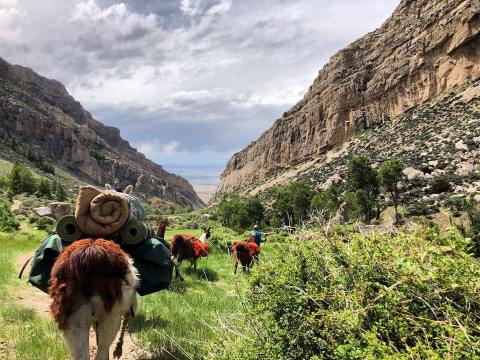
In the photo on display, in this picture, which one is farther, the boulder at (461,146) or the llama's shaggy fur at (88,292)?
the boulder at (461,146)

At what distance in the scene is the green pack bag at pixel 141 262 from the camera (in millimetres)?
4871

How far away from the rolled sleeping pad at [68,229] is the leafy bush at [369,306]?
215 centimetres

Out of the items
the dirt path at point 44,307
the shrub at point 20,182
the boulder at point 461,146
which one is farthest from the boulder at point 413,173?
the shrub at point 20,182

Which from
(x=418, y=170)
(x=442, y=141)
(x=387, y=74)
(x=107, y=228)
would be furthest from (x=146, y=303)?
(x=387, y=74)

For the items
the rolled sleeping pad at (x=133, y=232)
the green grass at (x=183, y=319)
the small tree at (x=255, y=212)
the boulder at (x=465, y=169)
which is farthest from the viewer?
the small tree at (x=255, y=212)

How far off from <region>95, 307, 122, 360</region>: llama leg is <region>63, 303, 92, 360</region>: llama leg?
286 millimetres

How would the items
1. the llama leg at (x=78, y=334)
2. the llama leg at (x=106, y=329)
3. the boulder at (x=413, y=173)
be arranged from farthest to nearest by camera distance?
the boulder at (x=413, y=173) < the llama leg at (x=106, y=329) < the llama leg at (x=78, y=334)

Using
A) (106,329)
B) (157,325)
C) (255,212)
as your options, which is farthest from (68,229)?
(255,212)

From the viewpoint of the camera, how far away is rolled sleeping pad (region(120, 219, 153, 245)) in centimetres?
498

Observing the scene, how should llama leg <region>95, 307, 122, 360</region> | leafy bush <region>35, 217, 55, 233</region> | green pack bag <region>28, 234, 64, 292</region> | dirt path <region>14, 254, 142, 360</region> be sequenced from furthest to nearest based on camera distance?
leafy bush <region>35, 217, 55, 233</region> → dirt path <region>14, 254, 142, 360</region> → green pack bag <region>28, 234, 64, 292</region> → llama leg <region>95, 307, 122, 360</region>

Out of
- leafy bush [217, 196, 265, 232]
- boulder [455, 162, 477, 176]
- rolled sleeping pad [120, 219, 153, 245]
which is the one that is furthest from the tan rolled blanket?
boulder [455, 162, 477, 176]

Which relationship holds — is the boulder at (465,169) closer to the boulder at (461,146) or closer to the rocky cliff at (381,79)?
the boulder at (461,146)

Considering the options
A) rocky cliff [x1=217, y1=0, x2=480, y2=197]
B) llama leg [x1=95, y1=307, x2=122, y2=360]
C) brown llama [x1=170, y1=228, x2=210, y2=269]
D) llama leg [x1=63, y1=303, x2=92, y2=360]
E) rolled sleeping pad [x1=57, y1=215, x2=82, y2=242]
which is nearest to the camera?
llama leg [x1=63, y1=303, x2=92, y2=360]

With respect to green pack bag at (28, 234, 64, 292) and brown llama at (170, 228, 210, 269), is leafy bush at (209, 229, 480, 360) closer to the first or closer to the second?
green pack bag at (28, 234, 64, 292)
